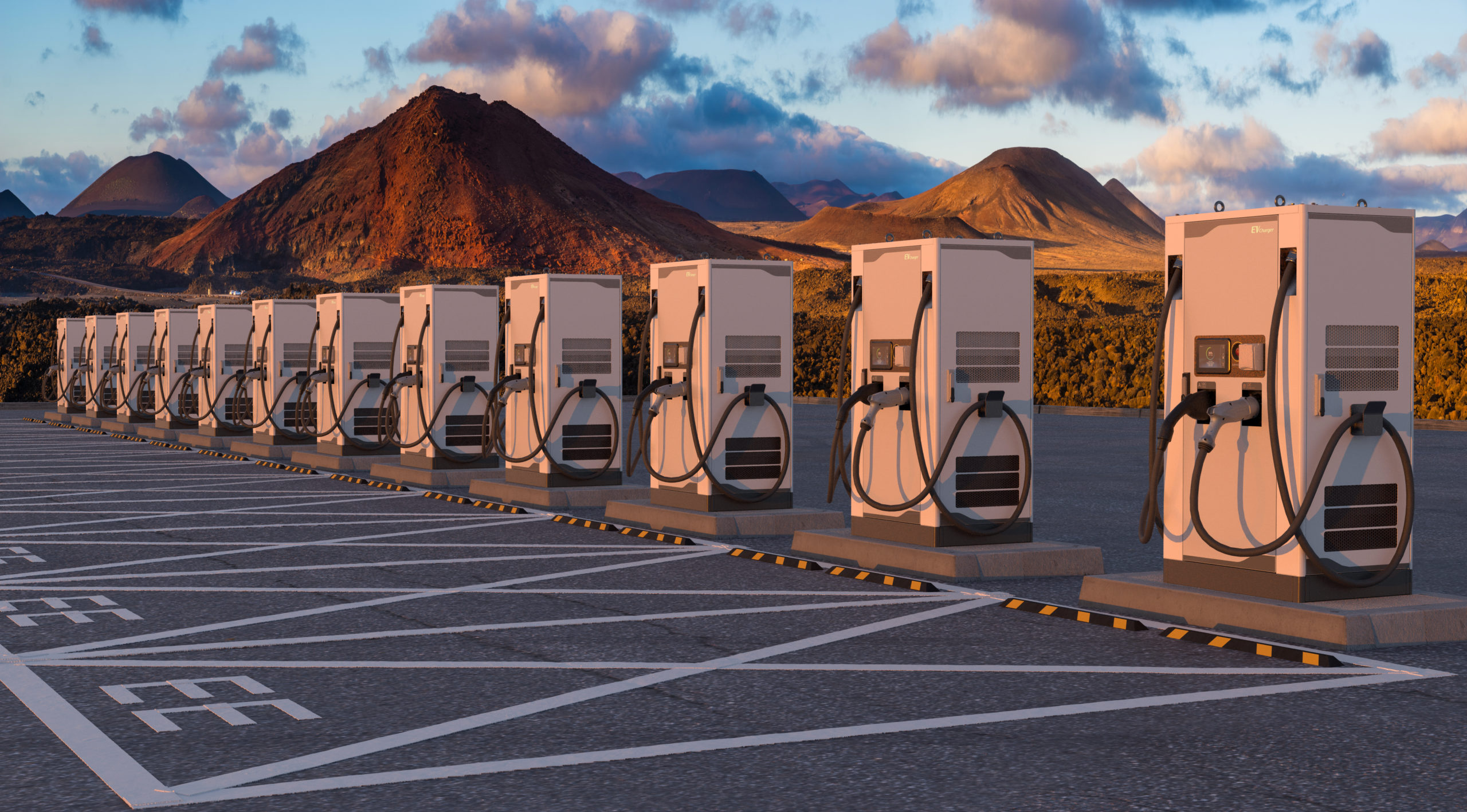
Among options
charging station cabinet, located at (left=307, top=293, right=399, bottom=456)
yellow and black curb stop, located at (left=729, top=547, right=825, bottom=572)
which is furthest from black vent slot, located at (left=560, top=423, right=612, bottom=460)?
charging station cabinet, located at (left=307, top=293, right=399, bottom=456)

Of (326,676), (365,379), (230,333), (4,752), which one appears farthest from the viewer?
(230,333)

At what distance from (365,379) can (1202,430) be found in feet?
45.0

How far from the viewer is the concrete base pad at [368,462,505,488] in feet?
60.2

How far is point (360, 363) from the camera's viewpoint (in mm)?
20828

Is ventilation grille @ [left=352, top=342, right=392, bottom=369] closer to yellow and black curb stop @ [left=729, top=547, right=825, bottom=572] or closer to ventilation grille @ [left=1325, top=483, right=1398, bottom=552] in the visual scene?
yellow and black curb stop @ [left=729, top=547, right=825, bottom=572]

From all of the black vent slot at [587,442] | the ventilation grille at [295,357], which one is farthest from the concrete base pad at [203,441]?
the black vent slot at [587,442]

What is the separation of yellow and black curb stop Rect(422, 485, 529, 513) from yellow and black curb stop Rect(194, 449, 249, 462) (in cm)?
668

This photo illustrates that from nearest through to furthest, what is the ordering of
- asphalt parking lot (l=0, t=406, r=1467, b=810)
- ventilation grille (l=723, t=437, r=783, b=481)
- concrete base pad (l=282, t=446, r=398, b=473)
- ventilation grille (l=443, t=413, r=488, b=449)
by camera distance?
asphalt parking lot (l=0, t=406, r=1467, b=810) → ventilation grille (l=723, t=437, r=783, b=481) → ventilation grille (l=443, t=413, r=488, b=449) → concrete base pad (l=282, t=446, r=398, b=473)

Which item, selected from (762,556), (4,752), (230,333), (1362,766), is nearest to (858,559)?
(762,556)

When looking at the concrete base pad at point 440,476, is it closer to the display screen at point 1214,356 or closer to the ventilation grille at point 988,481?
the ventilation grille at point 988,481

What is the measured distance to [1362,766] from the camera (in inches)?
237

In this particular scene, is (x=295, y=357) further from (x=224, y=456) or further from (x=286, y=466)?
(x=286, y=466)

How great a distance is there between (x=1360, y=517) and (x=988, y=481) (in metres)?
3.11

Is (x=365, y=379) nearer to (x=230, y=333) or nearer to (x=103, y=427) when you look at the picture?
(x=230, y=333)
